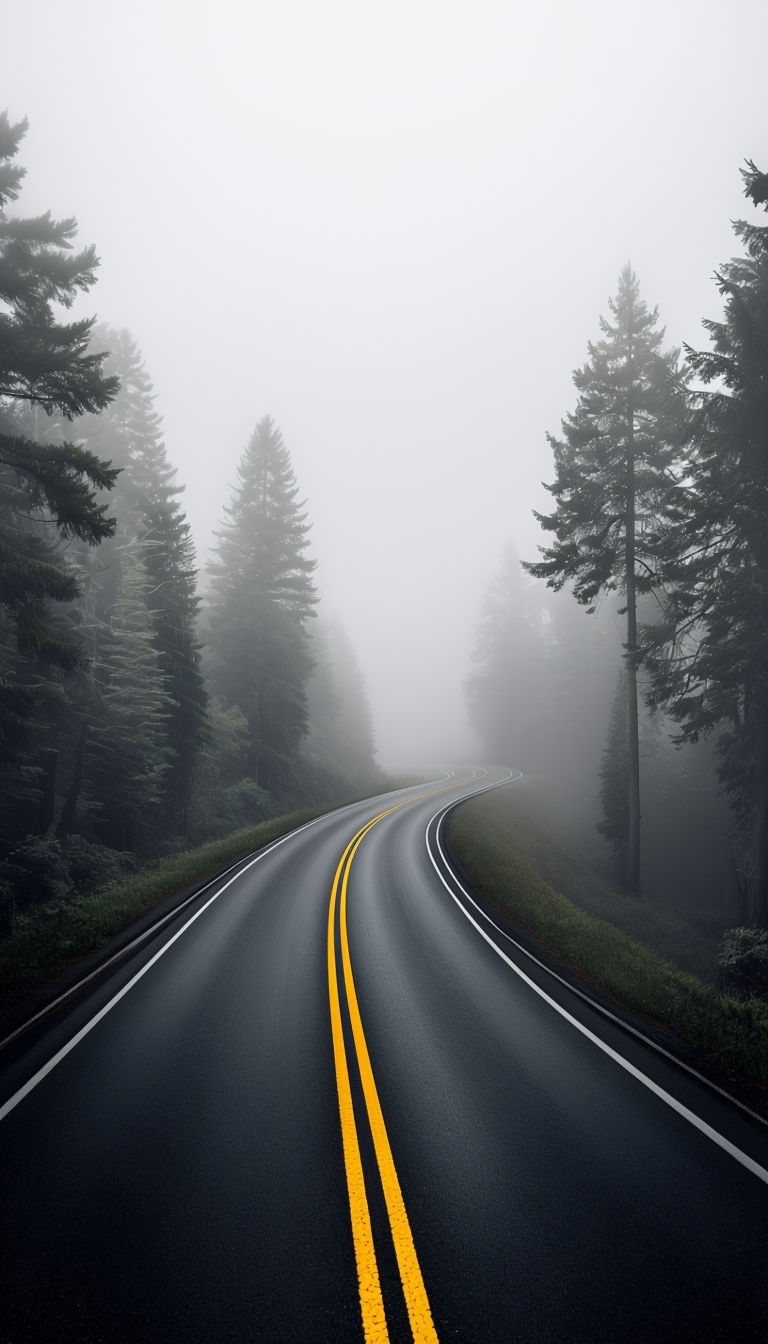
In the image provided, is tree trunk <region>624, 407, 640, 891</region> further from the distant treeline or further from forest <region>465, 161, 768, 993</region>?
the distant treeline

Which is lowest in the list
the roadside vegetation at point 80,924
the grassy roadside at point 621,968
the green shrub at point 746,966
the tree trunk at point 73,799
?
the green shrub at point 746,966

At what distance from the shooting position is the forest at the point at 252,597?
495 inches

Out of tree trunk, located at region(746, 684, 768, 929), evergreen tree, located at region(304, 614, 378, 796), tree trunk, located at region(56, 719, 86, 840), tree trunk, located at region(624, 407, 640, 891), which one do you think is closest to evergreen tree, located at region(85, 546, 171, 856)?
tree trunk, located at region(56, 719, 86, 840)

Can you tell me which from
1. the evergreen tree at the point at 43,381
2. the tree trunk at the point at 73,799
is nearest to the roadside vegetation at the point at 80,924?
the tree trunk at the point at 73,799

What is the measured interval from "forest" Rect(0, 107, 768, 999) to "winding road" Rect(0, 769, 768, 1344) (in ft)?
21.3

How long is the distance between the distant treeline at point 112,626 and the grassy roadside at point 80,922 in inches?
35.2

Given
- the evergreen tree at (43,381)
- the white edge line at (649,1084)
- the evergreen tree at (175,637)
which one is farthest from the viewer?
the evergreen tree at (175,637)

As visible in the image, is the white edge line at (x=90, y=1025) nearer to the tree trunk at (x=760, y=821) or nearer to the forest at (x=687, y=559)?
the forest at (x=687, y=559)

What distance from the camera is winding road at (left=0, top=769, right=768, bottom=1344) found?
13.0 ft

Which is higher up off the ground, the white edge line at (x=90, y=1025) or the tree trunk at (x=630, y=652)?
the tree trunk at (x=630, y=652)

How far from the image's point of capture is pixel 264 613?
99.5 feet

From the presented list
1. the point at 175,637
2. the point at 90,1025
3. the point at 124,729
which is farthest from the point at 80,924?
the point at 175,637

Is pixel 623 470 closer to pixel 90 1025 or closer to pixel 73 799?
pixel 90 1025

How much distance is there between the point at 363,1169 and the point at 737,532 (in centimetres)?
1694
